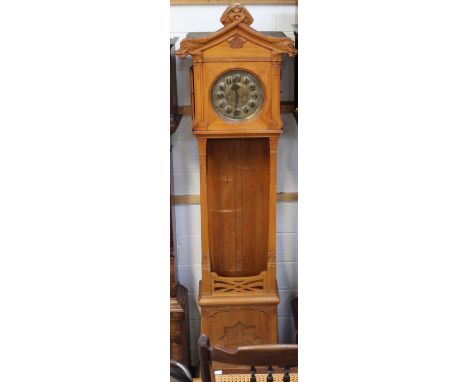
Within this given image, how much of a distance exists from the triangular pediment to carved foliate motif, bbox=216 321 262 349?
3.06 feet

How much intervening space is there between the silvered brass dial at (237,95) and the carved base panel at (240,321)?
635 mm

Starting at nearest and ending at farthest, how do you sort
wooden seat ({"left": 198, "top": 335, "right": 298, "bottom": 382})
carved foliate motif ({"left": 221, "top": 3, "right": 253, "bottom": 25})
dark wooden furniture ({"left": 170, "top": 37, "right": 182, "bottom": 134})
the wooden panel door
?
wooden seat ({"left": 198, "top": 335, "right": 298, "bottom": 382}) < carved foliate motif ({"left": 221, "top": 3, "right": 253, "bottom": 25}) < dark wooden furniture ({"left": 170, "top": 37, "right": 182, "bottom": 134}) < the wooden panel door

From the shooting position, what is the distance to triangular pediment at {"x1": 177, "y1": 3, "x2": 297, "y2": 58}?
1.62 metres

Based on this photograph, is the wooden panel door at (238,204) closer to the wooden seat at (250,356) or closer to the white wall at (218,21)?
the white wall at (218,21)

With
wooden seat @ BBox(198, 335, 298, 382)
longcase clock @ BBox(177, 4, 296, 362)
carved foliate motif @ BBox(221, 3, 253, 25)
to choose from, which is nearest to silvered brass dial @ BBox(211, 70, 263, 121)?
longcase clock @ BBox(177, 4, 296, 362)

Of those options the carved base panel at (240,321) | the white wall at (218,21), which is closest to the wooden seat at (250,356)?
the carved base panel at (240,321)

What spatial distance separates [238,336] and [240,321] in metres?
0.06

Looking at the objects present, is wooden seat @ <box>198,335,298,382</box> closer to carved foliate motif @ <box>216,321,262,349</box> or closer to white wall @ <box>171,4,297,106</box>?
carved foliate motif @ <box>216,321,262,349</box>

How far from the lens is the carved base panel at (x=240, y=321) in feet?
5.94

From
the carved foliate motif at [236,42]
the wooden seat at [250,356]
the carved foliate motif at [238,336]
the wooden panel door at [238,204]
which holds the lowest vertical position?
the carved foliate motif at [238,336]

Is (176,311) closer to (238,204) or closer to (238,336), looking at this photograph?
(238,336)
